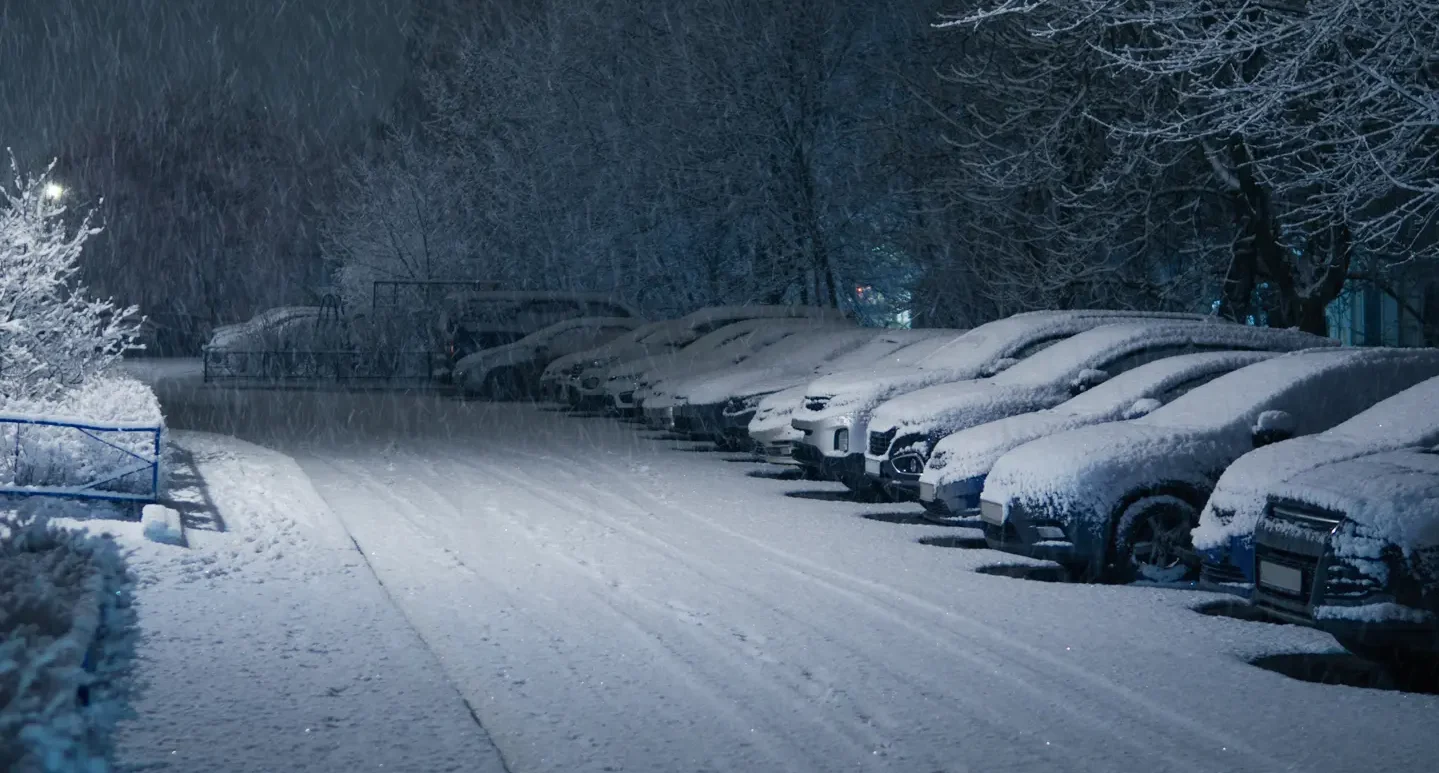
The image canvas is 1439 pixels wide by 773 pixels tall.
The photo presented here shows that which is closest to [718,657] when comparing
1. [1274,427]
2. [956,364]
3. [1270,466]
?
[1270,466]

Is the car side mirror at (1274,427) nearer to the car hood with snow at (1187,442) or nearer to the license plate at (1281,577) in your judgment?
the car hood with snow at (1187,442)

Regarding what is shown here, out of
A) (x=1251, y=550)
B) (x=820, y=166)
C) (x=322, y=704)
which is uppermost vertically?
(x=820, y=166)

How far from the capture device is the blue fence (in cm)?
1223

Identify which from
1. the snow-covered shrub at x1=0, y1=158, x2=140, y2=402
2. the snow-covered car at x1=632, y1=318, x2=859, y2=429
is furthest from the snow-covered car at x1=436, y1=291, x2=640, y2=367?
the snow-covered shrub at x1=0, y1=158, x2=140, y2=402

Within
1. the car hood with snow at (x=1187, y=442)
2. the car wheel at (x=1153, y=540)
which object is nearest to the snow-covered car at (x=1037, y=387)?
the car hood with snow at (x=1187, y=442)

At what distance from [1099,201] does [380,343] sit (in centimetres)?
2110

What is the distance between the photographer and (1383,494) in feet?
24.3

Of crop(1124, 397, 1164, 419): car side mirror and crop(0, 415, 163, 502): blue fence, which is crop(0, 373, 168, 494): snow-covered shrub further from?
crop(1124, 397, 1164, 419): car side mirror

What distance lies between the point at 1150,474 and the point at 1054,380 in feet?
10.4

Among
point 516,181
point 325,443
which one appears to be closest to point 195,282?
point 516,181

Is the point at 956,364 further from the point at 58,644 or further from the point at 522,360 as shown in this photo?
the point at 522,360

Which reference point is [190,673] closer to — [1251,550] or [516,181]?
[1251,550]

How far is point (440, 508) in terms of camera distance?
13734 mm

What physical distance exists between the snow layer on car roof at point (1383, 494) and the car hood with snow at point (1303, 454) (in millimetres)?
355
